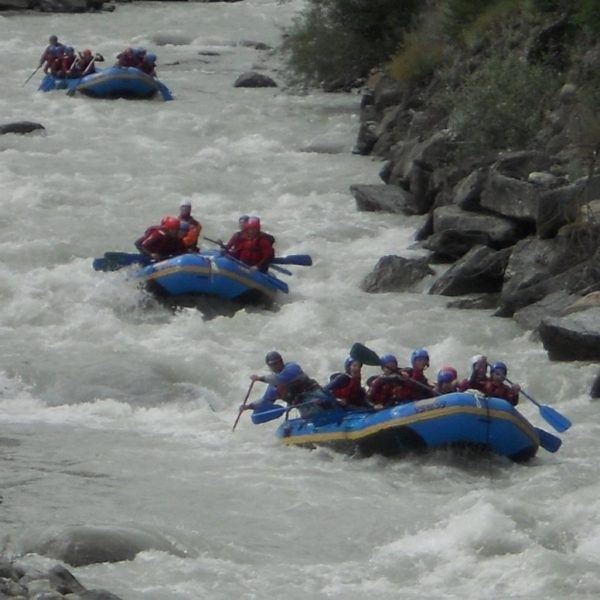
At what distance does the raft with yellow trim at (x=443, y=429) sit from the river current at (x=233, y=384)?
0.15 m

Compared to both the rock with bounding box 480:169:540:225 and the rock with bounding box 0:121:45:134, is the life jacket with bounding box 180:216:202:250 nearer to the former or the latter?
the rock with bounding box 480:169:540:225

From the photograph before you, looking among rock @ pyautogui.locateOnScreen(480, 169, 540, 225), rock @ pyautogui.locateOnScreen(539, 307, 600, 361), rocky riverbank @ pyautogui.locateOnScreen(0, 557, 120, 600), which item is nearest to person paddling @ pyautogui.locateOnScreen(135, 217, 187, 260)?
rock @ pyautogui.locateOnScreen(480, 169, 540, 225)

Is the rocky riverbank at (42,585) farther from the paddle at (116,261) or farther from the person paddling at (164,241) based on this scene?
the person paddling at (164,241)

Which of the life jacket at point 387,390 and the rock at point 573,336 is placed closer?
the life jacket at point 387,390

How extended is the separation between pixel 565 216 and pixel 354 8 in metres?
10.9

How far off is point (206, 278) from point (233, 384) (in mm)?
2502

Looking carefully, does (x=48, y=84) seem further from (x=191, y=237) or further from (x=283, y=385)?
(x=283, y=385)

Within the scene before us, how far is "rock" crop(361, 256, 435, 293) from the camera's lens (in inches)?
695

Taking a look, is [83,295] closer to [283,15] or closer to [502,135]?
[502,135]

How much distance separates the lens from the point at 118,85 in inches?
1070

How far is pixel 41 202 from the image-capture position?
20578mm

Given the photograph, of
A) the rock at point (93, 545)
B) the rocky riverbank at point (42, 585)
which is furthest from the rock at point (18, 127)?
the rocky riverbank at point (42, 585)

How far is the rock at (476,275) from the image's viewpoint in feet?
56.3

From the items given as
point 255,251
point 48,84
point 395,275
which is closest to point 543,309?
point 395,275
